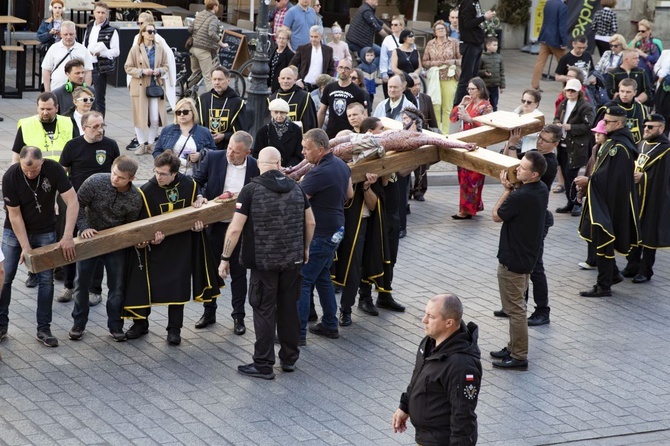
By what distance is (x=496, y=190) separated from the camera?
1598 centimetres

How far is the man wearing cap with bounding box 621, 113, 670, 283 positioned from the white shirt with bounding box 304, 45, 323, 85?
640 centimetres

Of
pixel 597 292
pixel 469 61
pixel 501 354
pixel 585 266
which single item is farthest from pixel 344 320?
pixel 469 61

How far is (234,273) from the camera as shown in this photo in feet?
32.2

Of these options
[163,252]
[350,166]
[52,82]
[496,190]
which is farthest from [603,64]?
[163,252]

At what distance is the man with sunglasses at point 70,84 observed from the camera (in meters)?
12.4

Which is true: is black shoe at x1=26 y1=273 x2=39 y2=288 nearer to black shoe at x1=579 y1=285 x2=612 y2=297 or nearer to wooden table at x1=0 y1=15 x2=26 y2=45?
black shoe at x1=579 y1=285 x2=612 y2=297

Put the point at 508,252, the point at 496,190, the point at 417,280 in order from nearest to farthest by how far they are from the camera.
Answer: the point at 508,252
the point at 417,280
the point at 496,190

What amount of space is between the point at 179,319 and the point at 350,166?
195 cm

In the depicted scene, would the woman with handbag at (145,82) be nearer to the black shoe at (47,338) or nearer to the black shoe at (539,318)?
the black shoe at (47,338)

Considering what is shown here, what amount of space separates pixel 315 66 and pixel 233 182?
25.1 ft

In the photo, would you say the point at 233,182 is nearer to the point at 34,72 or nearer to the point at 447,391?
the point at 447,391

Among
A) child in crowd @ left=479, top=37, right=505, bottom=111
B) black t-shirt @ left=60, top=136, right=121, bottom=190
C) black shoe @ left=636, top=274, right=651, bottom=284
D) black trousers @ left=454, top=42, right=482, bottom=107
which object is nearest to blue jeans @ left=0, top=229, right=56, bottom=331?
black t-shirt @ left=60, top=136, right=121, bottom=190

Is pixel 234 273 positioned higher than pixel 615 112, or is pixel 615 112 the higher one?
pixel 615 112

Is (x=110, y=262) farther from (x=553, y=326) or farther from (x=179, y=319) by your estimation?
(x=553, y=326)
